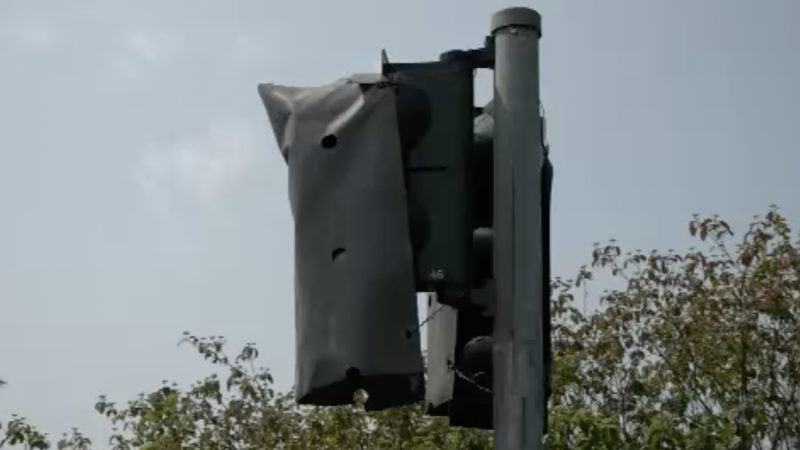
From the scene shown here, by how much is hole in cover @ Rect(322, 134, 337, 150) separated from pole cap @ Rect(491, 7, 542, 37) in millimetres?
474

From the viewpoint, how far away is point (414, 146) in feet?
9.23

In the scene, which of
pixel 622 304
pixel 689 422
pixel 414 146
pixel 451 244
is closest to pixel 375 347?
pixel 451 244

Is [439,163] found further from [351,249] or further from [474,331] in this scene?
[474,331]

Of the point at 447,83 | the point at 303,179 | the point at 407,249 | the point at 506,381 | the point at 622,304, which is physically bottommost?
the point at 506,381

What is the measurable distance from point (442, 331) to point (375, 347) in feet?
2.02

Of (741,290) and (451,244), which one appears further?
(741,290)

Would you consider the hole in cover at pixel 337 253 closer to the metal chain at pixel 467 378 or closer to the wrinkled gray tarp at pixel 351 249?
the wrinkled gray tarp at pixel 351 249

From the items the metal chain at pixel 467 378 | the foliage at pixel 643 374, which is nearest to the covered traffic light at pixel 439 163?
the metal chain at pixel 467 378

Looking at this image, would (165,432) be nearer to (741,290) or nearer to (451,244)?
(741,290)

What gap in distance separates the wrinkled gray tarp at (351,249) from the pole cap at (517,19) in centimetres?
32

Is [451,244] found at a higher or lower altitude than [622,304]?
lower

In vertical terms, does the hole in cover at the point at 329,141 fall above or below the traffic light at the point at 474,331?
above

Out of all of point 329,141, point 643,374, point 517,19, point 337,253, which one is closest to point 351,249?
point 337,253

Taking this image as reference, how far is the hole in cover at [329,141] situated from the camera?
277 cm
